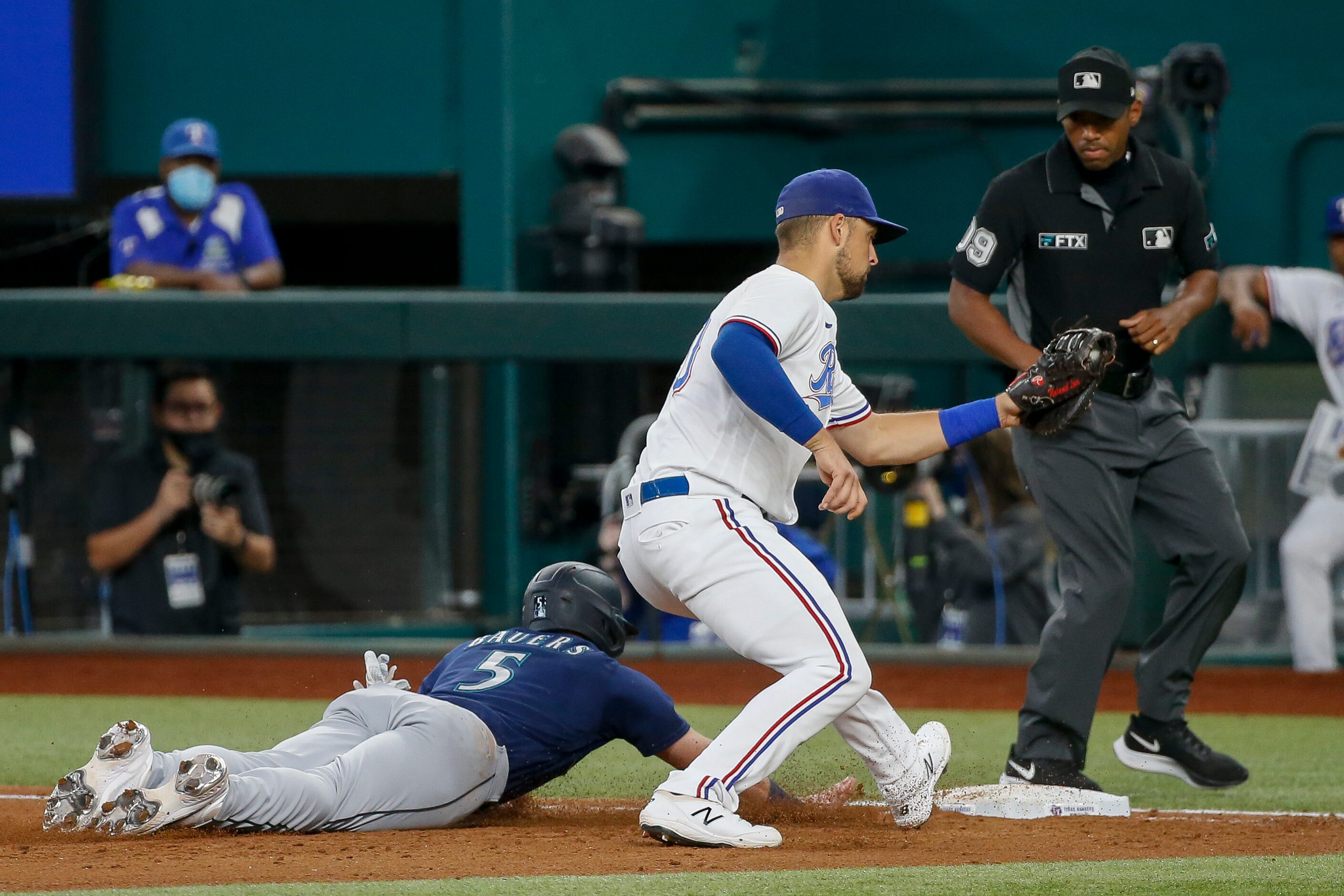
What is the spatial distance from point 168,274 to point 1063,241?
17.4ft

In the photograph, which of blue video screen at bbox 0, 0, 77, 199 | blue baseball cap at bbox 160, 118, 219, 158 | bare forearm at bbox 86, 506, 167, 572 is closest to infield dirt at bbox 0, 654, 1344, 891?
bare forearm at bbox 86, 506, 167, 572

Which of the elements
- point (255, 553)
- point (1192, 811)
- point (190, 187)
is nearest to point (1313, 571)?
point (1192, 811)

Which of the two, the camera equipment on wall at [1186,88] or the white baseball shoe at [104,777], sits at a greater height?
the camera equipment on wall at [1186,88]

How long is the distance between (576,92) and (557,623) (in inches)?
309

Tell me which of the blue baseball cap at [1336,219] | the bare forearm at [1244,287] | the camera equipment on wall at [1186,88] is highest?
the camera equipment on wall at [1186,88]

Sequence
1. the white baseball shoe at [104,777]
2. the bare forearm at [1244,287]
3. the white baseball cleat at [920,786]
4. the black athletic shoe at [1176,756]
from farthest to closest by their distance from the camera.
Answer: the bare forearm at [1244,287]
the black athletic shoe at [1176,756]
the white baseball cleat at [920,786]
the white baseball shoe at [104,777]

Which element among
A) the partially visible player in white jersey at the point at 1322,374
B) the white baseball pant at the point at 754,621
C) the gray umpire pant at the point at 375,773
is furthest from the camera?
the partially visible player in white jersey at the point at 1322,374

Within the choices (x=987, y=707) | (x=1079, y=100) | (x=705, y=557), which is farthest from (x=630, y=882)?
(x=987, y=707)

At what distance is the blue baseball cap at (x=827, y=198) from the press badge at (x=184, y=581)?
5.01 meters

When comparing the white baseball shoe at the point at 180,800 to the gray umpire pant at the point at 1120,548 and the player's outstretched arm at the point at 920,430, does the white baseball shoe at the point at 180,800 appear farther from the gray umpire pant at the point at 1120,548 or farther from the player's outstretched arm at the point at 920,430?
the gray umpire pant at the point at 1120,548

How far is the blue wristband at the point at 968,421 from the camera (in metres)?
4.12

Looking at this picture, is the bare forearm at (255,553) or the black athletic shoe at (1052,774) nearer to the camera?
the black athletic shoe at (1052,774)

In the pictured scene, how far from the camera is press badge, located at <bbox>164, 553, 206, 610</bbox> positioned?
828 centimetres

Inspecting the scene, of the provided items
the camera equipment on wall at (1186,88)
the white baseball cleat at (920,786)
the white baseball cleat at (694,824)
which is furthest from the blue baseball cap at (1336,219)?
the white baseball cleat at (694,824)
